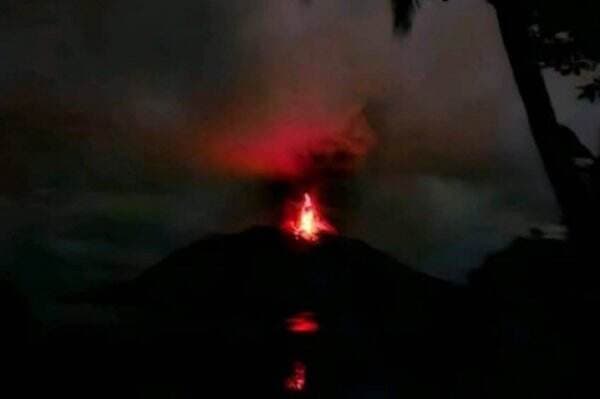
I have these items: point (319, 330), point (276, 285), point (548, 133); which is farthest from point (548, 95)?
point (276, 285)

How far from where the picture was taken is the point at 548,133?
50.0 feet

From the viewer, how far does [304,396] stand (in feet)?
44.4

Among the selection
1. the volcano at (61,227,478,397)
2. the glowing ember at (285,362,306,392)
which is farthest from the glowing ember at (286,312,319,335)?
the glowing ember at (285,362,306,392)

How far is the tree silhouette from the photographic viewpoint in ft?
45.1

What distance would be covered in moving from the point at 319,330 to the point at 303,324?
54 cm

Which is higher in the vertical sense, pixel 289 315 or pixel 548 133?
pixel 548 133

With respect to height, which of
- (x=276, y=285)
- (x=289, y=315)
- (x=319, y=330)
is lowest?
(x=319, y=330)

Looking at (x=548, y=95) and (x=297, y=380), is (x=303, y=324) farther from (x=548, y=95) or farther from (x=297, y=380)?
(x=548, y=95)

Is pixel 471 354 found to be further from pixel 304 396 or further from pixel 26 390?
pixel 26 390

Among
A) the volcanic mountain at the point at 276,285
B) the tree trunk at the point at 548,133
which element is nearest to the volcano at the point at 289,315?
the volcanic mountain at the point at 276,285

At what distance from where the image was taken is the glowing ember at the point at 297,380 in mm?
13781

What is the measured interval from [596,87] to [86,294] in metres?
9.24

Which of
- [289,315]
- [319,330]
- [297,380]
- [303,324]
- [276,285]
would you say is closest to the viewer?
[297,380]

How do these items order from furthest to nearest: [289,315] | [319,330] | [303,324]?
[289,315], [303,324], [319,330]
